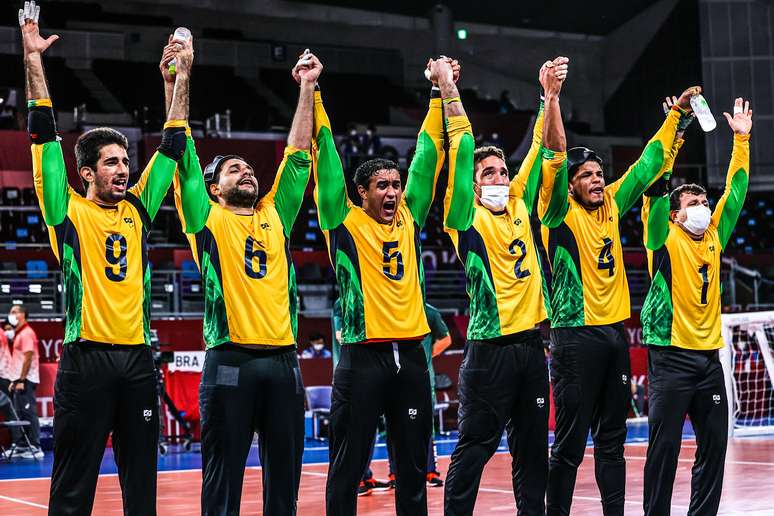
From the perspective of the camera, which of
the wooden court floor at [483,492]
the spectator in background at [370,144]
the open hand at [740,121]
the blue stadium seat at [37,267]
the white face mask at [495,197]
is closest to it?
the white face mask at [495,197]

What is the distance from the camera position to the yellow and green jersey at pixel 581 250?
6883 mm

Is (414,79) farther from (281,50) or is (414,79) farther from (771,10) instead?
(771,10)

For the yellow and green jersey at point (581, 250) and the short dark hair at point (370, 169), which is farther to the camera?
the yellow and green jersey at point (581, 250)

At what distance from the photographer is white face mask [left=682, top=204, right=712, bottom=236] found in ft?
23.9

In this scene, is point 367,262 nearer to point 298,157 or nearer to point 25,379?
point 298,157

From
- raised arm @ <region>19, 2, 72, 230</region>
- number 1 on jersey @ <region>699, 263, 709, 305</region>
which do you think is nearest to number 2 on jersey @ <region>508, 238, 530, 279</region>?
number 1 on jersey @ <region>699, 263, 709, 305</region>

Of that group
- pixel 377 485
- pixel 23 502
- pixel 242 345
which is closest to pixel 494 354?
pixel 242 345

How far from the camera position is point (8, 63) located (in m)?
27.9

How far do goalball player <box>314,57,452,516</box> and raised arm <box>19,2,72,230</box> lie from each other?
144cm

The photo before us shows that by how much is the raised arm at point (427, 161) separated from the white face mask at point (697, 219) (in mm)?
1882

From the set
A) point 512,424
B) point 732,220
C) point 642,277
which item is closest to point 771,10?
point 642,277

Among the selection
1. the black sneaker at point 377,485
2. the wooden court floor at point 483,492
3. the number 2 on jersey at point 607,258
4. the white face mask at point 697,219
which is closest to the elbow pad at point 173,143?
the number 2 on jersey at point 607,258

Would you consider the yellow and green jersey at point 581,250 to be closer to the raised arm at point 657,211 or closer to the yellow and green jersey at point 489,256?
the raised arm at point 657,211

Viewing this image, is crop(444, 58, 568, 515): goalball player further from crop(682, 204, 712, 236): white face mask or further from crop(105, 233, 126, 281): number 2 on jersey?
crop(105, 233, 126, 281): number 2 on jersey
